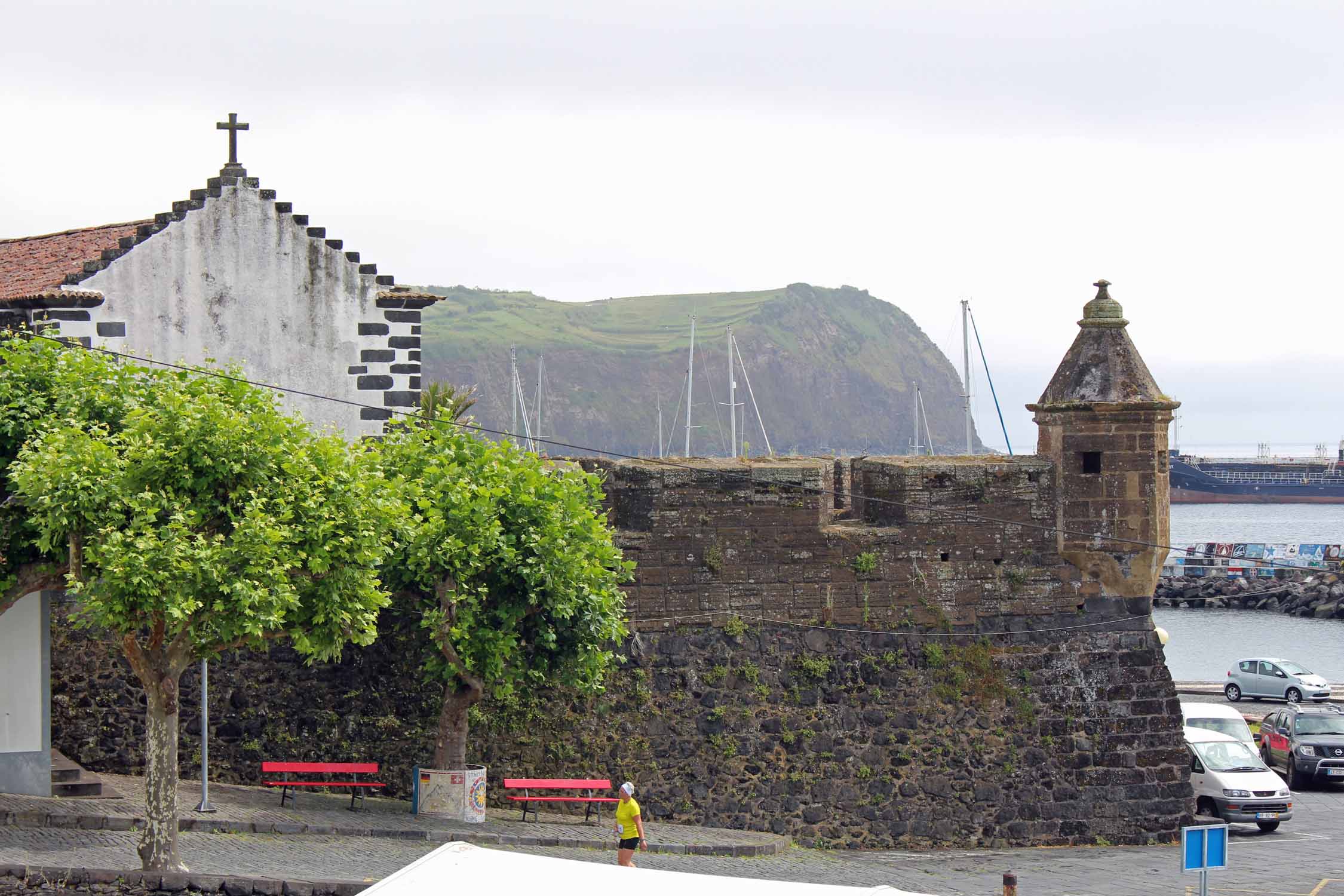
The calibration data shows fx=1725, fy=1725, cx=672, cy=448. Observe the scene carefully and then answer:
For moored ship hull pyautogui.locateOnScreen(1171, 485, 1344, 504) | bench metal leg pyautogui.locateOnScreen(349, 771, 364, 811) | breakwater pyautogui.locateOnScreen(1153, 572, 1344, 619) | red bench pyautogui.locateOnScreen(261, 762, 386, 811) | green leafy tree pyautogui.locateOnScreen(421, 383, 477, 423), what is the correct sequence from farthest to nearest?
moored ship hull pyautogui.locateOnScreen(1171, 485, 1344, 504), breakwater pyautogui.locateOnScreen(1153, 572, 1344, 619), green leafy tree pyautogui.locateOnScreen(421, 383, 477, 423), bench metal leg pyautogui.locateOnScreen(349, 771, 364, 811), red bench pyautogui.locateOnScreen(261, 762, 386, 811)

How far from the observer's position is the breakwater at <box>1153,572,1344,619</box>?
266ft

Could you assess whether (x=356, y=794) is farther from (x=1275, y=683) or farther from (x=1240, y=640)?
(x=1240, y=640)

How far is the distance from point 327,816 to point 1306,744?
1821cm

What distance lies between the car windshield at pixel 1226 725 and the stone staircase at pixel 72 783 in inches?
703

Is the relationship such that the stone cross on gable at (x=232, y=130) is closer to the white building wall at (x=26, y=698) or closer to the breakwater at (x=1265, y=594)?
the white building wall at (x=26, y=698)

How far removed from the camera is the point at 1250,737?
94.4ft

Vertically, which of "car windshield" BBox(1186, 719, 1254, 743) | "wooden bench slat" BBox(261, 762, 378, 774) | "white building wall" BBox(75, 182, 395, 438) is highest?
"white building wall" BBox(75, 182, 395, 438)

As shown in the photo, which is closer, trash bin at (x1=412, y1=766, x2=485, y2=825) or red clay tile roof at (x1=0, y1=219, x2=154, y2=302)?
trash bin at (x1=412, y1=766, x2=485, y2=825)

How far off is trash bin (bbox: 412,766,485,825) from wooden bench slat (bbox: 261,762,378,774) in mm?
751

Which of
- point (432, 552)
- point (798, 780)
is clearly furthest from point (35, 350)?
point (798, 780)

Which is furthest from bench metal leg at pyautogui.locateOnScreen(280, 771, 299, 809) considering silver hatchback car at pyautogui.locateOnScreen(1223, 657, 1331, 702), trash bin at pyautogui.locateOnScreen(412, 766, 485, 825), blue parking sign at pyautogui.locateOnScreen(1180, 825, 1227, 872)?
silver hatchback car at pyautogui.locateOnScreen(1223, 657, 1331, 702)

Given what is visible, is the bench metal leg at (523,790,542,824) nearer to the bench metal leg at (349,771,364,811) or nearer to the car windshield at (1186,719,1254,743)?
the bench metal leg at (349,771,364,811)

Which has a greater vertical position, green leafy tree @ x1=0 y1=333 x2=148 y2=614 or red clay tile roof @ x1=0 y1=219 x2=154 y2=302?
red clay tile roof @ x1=0 y1=219 x2=154 y2=302

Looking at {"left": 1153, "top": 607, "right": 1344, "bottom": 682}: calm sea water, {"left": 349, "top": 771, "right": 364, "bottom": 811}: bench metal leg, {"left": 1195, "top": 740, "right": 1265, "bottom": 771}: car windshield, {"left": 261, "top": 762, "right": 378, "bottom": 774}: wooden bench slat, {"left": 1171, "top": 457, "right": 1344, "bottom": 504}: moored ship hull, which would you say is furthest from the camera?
{"left": 1171, "top": 457, "right": 1344, "bottom": 504}: moored ship hull
